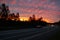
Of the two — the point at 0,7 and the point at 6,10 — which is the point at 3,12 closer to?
the point at 6,10

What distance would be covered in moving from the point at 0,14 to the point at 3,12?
4101mm

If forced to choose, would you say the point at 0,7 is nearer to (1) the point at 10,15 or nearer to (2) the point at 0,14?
(2) the point at 0,14

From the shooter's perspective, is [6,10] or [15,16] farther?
[15,16]

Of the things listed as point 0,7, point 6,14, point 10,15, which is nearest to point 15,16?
point 10,15

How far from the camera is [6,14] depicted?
12350cm

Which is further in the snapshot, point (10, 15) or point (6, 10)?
point (10, 15)

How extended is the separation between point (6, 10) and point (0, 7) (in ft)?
30.4

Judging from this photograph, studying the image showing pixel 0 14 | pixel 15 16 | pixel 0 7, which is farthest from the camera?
pixel 15 16

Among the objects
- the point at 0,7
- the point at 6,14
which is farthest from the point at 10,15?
the point at 0,7

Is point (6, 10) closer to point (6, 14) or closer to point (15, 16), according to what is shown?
point (6, 14)

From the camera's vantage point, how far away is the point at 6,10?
→ 120562mm

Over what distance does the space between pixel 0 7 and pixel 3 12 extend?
11.5 metres

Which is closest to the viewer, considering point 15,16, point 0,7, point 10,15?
point 0,7

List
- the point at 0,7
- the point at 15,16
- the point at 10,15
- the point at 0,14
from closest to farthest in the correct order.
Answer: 1. the point at 0,7
2. the point at 0,14
3. the point at 10,15
4. the point at 15,16
